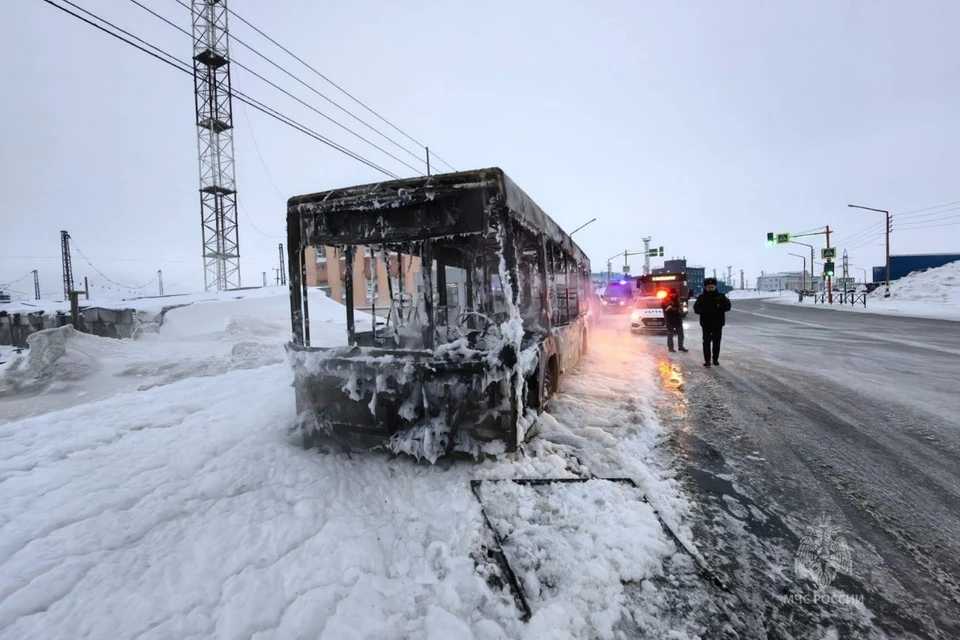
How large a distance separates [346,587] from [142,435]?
4.26m

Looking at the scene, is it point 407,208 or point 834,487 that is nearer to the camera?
point 834,487

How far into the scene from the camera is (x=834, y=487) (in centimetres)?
369

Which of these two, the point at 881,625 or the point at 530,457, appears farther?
the point at 530,457

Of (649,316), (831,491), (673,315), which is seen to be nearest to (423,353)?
(831,491)

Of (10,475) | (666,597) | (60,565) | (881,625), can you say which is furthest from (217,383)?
(881,625)

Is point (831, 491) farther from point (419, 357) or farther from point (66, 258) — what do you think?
point (66, 258)

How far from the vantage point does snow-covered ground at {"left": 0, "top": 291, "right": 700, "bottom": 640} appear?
2.33 meters

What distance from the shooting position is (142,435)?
16.9 ft

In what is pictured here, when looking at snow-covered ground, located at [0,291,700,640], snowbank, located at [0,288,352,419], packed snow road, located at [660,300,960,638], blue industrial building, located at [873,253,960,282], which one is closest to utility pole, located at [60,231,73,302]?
snowbank, located at [0,288,352,419]

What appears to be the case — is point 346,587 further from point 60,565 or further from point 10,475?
point 10,475

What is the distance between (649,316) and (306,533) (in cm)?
1478

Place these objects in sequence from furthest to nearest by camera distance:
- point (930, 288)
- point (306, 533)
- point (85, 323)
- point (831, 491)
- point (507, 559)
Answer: point (930, 288)
point (85, 323)
point (831, 491)
point (306, 533)
point (507, 559)

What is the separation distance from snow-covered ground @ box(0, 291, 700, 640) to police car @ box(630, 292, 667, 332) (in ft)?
34.8

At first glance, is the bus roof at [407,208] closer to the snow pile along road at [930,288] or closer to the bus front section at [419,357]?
the bus front section at [419,357]
